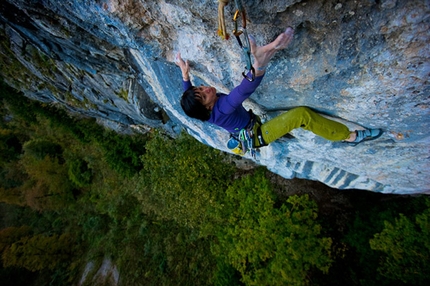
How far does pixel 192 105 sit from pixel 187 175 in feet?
15.8

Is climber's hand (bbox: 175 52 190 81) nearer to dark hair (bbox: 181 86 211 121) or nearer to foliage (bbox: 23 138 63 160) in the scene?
dark hair (bbox: 181 86 211 121)

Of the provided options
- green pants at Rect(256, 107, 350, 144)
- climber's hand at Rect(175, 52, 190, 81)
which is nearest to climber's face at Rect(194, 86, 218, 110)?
climber's hand at Rect(175, 52, 190, 81)

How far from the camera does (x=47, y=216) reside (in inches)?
625

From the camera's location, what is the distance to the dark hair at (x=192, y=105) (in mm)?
3186

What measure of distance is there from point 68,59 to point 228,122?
4543 mm

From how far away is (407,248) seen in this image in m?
6.09

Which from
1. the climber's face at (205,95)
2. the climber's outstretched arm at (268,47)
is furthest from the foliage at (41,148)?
the climber's outstretched arm at (268,47)

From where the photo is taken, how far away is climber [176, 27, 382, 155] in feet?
9.80

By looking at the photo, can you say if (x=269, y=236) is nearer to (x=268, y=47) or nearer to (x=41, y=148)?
(x=268, y=47)

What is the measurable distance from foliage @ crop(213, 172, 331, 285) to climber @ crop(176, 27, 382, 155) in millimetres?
3676

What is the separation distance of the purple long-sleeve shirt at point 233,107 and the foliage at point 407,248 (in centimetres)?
489

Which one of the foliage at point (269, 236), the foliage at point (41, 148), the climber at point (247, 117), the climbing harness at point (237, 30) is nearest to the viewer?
the climbing harness at point (237, 30)

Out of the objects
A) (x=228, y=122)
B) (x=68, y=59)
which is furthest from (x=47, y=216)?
(x=228, y=122)

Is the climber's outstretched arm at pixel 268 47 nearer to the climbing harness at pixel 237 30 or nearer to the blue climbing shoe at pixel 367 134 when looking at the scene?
the climbing harness at pixel 237 30
